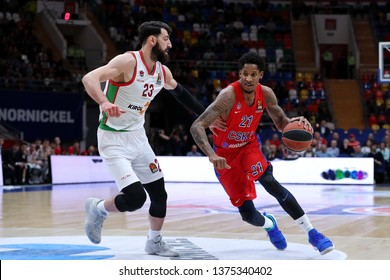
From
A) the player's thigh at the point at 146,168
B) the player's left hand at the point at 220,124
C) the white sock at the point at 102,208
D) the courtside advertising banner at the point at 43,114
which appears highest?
the player's left hand at the point at 220,124

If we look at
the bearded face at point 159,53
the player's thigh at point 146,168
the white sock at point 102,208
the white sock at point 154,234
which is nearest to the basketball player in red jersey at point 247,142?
the player's thigh at point 146,168

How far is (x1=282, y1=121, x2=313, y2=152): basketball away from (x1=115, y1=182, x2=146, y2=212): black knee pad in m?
1.50

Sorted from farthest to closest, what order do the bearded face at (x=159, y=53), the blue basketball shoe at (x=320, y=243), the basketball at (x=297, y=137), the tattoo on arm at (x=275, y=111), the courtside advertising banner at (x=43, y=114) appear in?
the courtside advertising banner at (x=43, y=114), the tattoo on arm at (x=275, y=111), the basketball at (x=297, y=137), the bearded face at (x=159, y=53), the blue basketball shoe at (x=320, y=243)

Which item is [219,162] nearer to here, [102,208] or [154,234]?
[154,234]

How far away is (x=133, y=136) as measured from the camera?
654 centimetres

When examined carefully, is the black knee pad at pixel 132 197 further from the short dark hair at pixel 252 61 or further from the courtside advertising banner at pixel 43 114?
the courtside advertising banner at pixel 43 114

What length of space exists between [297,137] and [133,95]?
1.60 meters

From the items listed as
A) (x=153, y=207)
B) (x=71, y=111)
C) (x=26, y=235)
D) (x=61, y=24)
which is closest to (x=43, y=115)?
(x=71, y=111)

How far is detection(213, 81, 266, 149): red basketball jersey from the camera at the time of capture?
22.3 ft

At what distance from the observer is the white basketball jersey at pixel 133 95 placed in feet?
20.9

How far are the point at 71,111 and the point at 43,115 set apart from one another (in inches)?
42.2

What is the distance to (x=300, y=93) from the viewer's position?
95.6ft

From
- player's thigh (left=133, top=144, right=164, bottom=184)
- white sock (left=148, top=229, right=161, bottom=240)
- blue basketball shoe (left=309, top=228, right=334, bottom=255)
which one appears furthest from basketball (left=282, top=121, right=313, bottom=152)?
white sock (left=148, top=229, right=161, bottom=240)

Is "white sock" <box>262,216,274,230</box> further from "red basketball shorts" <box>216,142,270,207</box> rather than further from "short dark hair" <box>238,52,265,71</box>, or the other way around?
"short dark hair" <box>238,52,265,71</box>
